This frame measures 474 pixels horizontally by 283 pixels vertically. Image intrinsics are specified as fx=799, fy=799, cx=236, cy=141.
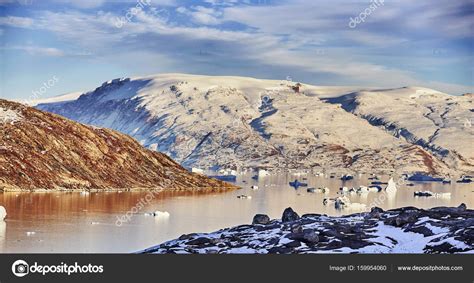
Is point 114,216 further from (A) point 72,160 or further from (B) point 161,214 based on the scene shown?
(A) point 72,160

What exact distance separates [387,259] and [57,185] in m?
66.8

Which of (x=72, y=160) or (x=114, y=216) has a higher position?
(x=72, y=160)

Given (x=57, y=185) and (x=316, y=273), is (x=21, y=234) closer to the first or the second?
(x=316, y=273)

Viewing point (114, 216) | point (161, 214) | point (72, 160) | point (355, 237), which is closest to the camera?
point (355, 237)

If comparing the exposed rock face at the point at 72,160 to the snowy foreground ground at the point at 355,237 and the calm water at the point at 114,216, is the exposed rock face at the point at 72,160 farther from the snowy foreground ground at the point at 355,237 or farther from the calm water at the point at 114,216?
the snowy foreground ground at the point at 355,237

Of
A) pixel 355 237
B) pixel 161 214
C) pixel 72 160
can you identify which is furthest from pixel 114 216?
pixel 72 160

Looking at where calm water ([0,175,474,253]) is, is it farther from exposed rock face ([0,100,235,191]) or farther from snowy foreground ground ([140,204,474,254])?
exposed rock face ([0,100,235,191])

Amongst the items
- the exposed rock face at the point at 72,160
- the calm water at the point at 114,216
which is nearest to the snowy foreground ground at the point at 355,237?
the calm water at the point at 114,216

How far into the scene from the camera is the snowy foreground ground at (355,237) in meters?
27.8

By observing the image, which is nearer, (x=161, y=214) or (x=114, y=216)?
(x=114, y=216)

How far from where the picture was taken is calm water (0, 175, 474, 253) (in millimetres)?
38144

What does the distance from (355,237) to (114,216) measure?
1098 inches

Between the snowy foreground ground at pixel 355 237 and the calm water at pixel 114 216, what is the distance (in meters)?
5.72

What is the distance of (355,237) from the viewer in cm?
2998
